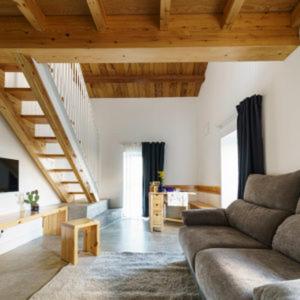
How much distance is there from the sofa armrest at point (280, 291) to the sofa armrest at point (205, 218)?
1.86 m

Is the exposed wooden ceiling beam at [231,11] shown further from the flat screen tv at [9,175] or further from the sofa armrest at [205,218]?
the flat screen tv at [9,175]

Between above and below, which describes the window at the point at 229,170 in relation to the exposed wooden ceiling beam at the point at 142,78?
below

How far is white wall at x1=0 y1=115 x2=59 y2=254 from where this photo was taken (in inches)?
138

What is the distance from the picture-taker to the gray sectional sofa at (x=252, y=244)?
50.0 inches

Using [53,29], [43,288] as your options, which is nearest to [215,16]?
[53,29]

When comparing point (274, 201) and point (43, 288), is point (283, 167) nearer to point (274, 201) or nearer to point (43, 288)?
point (274, 201)

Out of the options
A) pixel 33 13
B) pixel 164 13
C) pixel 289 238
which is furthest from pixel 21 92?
pixel 289 238

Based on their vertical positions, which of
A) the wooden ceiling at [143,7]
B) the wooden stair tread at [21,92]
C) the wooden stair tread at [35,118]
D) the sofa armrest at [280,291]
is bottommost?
the sofa armrest at [280,291]

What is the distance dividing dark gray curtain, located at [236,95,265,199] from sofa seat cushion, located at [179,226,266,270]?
80cm

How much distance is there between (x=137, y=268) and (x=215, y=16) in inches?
103

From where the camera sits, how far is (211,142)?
5.27 meters

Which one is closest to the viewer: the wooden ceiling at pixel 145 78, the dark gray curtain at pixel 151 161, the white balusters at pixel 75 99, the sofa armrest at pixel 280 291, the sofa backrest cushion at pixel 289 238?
the sofa armrest at pixel 280 291

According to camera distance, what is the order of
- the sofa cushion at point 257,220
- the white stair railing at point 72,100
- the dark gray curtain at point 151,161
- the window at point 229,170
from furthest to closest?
1. the dark gray curtain at point 151,161
2. the window at point 229,170
3. the white stair railing at point 72,100
4. the sofa cushion at point 257,220

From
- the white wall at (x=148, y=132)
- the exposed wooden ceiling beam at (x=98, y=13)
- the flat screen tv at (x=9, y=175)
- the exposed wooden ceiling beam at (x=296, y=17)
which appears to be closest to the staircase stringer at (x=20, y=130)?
the flat screen tv at (x=9, y=175)
